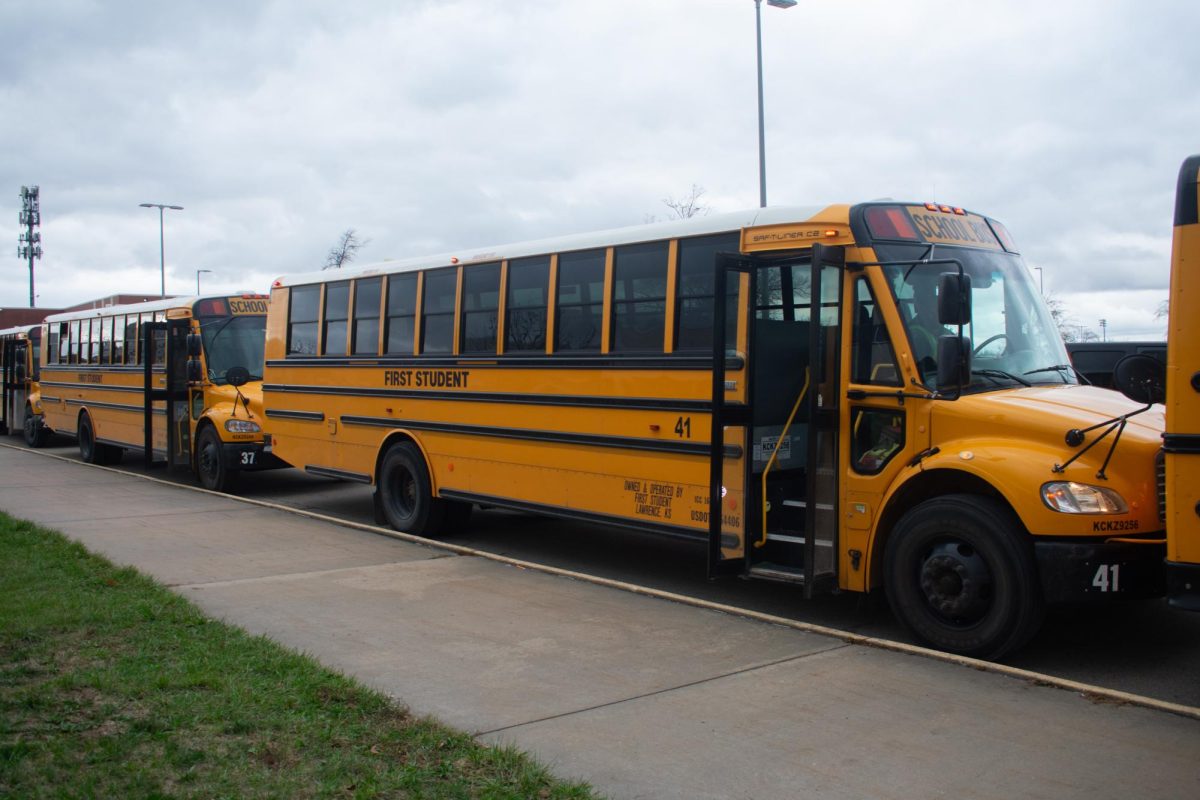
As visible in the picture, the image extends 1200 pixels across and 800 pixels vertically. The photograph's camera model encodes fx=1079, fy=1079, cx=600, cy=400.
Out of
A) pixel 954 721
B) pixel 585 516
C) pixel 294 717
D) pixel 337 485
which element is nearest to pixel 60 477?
pixel 337 485

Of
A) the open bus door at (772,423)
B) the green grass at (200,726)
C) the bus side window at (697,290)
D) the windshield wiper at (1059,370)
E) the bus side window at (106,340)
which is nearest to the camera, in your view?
the green grass at (200,726)

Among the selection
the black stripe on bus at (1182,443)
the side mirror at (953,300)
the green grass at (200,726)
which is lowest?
the green grass at (200,726)

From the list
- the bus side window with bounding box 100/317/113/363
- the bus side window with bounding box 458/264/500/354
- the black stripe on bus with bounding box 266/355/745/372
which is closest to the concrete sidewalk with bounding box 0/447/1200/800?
the black stripe on bus with bounding box 266/355/745/372

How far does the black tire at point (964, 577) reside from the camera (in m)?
5.86

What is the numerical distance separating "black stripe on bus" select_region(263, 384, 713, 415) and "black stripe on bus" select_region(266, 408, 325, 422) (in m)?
0.23

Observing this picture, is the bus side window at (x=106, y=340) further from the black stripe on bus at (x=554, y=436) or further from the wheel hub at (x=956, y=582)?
the wheel hub at (x=956, y=582)

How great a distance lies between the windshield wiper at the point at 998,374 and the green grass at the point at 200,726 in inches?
150

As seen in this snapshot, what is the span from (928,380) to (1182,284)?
1669mm

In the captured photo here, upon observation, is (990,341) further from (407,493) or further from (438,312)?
(407,493)

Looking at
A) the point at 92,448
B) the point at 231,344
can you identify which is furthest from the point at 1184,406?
the point at 92,448

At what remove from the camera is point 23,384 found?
2402 centimetres

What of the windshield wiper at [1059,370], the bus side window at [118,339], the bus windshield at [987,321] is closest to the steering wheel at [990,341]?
the bus windshield at [987,321]

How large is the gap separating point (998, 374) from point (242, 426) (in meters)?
10.5

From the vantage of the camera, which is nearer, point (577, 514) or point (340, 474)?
point (577, 514)
